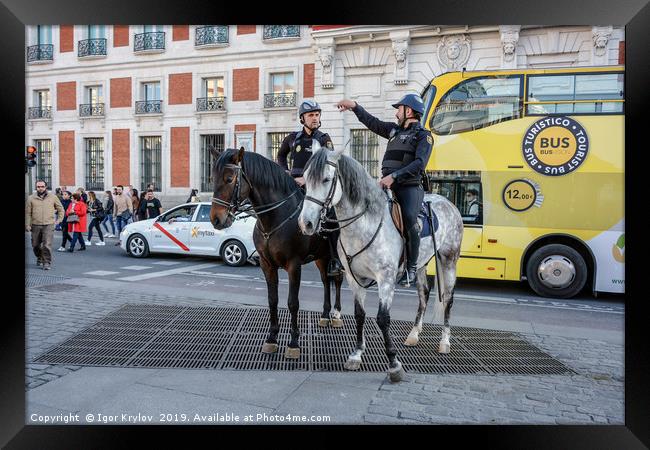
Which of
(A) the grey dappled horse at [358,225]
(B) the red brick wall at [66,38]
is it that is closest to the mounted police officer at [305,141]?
(A) the grey dappled horse at [358,225]

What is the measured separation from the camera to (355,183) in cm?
386

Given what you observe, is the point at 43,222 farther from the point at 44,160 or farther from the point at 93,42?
the point at 93,42

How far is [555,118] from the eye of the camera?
773 centimetres

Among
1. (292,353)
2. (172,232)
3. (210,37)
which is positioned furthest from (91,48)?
(172,232)

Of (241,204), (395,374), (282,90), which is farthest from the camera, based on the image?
(282,90)

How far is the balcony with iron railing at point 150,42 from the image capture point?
3.72 m

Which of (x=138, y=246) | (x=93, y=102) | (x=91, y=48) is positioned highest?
(x=93, y=102)

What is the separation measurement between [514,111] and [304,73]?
156 inches

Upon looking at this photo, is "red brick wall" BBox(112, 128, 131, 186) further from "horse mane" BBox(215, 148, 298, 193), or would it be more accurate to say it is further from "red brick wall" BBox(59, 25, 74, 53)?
"horse mane" BBox(215, 148, 298, 193)

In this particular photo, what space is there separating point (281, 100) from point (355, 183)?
182 inches

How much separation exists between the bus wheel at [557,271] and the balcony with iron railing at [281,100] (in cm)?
547

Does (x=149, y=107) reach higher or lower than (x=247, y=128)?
higher

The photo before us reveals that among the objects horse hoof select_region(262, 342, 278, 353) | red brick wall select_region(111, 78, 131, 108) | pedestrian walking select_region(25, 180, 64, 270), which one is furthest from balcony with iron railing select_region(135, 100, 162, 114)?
horse hoof select_region(262, 342, 278, 353)

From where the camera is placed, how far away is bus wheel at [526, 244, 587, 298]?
801 cm
